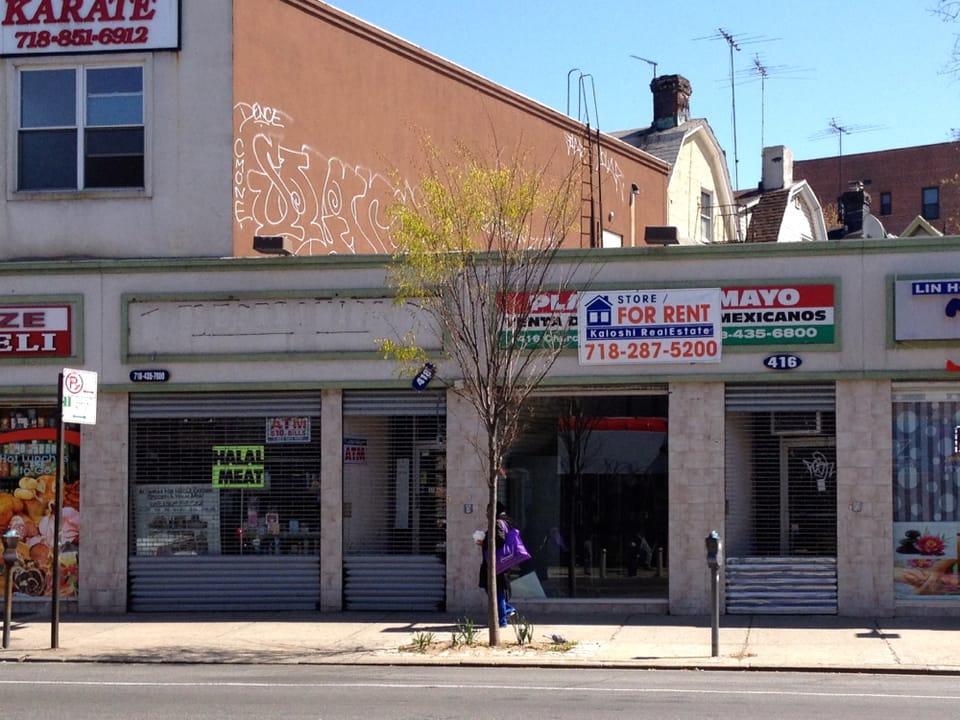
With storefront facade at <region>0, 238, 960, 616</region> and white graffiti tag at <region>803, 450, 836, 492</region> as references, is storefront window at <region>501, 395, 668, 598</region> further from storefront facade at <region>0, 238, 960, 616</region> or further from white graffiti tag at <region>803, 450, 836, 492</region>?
white graffiti tag at <region>803, 450, 836, 492</region>

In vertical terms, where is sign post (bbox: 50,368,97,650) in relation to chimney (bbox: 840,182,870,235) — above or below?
below

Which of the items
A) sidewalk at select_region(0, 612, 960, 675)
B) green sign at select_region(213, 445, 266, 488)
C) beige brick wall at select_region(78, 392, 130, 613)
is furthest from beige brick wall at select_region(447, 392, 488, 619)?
beige brick wall at select_region(78, 392, 130, 613)

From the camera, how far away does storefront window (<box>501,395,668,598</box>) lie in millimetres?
18156

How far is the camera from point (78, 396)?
16.7 meters

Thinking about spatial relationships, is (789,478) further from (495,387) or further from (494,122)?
(494,122)

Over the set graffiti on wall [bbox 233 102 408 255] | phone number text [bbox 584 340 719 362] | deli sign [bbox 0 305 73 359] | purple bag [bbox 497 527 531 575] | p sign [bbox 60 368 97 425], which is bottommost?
purple bag [bbox 497 527 531 575]

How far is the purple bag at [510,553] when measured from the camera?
1681cm

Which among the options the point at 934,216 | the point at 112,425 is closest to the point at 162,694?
the point at 112,425

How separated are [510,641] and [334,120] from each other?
9.58m

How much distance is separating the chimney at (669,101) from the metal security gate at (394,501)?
62.8 ft

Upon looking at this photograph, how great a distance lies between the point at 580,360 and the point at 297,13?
726cm

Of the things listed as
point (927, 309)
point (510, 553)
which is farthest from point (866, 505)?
point (510, 553)

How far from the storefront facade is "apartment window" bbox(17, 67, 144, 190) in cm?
149

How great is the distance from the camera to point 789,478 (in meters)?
17.7
